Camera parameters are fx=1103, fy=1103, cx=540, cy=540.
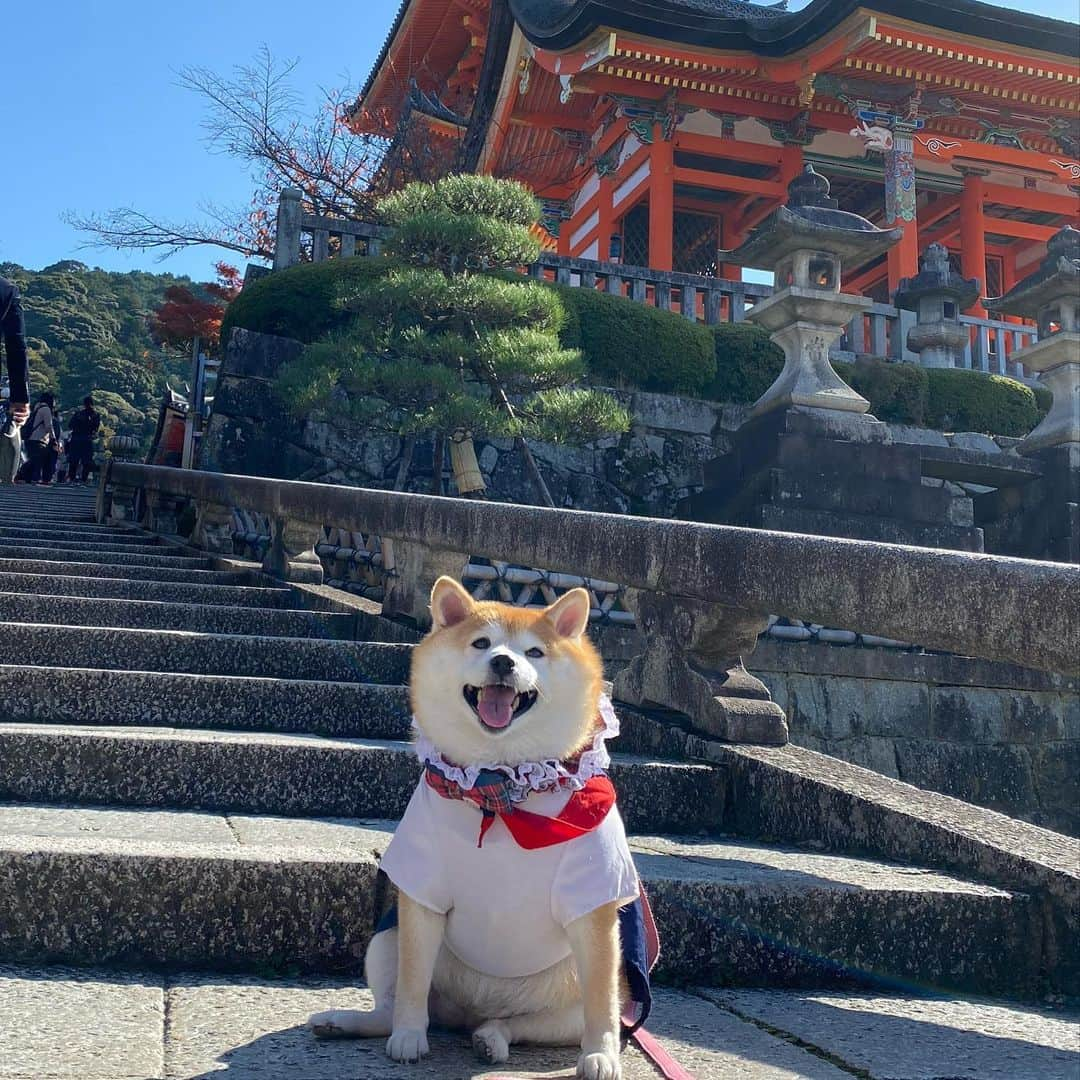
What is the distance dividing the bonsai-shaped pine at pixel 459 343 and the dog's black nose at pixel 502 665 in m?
7.53

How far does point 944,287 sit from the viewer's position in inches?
520

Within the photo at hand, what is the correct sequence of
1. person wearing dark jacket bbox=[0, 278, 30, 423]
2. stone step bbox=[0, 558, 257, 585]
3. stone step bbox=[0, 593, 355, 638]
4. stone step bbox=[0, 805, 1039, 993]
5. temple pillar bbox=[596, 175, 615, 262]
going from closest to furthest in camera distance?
stone step bbox=[0, 805, 1039, 993], stone step bbox=[0, 593, 355, 638], person wearing dark jacket bbox=[0, 278, 30, 423], stone step bbox=[0, 558, 257, 585], temple pillar bbox=[596, 175, 615, 262]

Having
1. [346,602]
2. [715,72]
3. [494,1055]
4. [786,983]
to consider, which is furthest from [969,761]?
[715,72]

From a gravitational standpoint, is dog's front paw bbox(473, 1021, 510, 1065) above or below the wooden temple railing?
below

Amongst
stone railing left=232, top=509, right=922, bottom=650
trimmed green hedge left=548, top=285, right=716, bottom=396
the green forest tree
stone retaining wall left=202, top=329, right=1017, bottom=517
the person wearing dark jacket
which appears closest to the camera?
the person wearing dark jacket

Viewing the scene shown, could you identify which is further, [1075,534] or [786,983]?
[1075,534]

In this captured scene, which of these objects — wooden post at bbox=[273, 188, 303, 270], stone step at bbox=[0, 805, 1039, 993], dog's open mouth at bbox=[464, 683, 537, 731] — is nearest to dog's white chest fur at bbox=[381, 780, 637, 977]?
dog's open mouth at bbox=[464, 683, 537, 731]

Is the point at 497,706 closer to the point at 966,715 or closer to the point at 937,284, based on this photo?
the point at 966,715

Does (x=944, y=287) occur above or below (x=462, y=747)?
above

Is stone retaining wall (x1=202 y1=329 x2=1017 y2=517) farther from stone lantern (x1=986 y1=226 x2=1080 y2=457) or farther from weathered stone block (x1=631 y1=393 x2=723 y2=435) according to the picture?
stone lantern (x1=986 y1=226 x2=1080 y2=457)

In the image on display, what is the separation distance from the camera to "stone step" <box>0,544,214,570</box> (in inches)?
271

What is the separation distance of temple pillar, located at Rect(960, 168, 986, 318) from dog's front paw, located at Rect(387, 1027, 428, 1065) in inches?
700

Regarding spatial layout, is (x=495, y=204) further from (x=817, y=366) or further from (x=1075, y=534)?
(x=1075, y=534)

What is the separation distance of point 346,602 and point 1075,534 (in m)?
7.32
